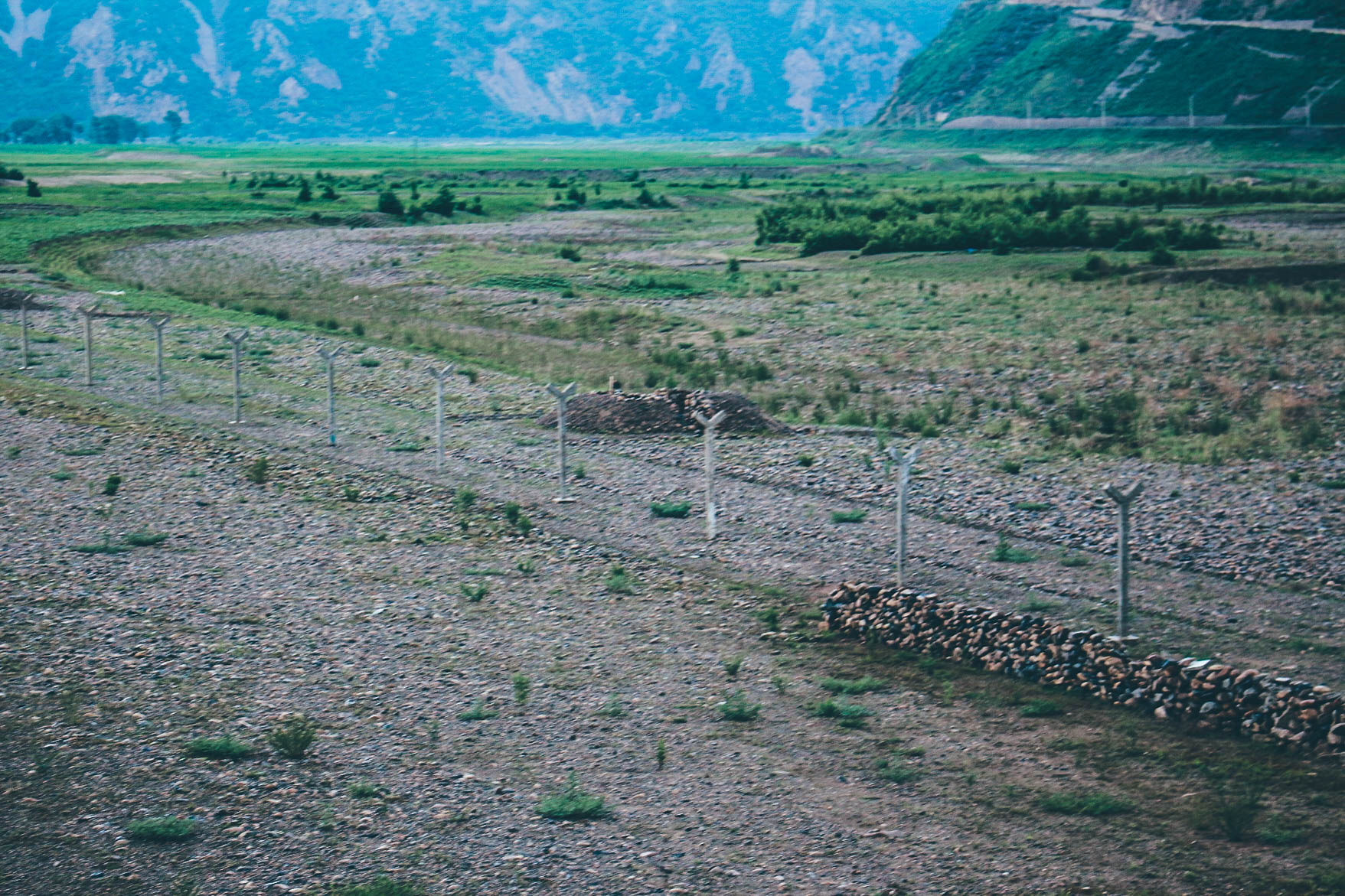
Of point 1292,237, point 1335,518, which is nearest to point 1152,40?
point 1292,237

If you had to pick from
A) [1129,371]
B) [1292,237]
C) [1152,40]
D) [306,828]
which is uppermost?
[1152,40]

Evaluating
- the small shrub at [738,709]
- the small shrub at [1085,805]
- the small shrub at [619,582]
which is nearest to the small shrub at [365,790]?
the small shrub at [738,709]

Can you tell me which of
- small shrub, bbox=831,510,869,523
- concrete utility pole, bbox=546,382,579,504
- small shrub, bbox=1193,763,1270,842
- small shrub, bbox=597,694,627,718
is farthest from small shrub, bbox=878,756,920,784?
concrete utility pole, bbox=546,382,579,504

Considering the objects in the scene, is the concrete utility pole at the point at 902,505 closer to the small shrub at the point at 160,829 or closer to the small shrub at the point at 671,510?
the small shrub at the point at 671,510

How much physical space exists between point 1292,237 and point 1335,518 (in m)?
47.0

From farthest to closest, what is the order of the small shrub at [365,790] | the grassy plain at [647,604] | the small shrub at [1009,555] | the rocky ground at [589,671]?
the small shrub at [1009,555], the small shrub at [365,790], the grassy plain at [647,604], the rocky ground at [589,671]

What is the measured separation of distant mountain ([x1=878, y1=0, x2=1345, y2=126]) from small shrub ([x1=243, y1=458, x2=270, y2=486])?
13498 cm

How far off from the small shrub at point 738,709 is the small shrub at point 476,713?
85.4 inches

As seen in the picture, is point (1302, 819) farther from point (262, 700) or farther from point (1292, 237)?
point (1292, 237)

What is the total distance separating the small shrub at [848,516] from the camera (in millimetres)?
20469

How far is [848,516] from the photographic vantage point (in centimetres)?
2053

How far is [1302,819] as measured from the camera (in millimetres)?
10945

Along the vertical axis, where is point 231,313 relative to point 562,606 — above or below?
above

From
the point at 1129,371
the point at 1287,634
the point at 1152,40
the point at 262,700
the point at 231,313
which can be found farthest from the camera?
the point at 1152,40
